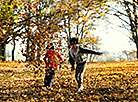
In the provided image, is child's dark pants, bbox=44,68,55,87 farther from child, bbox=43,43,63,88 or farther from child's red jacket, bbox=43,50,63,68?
child's red jacket, bbox=43,50,63,68

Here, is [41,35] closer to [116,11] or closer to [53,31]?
[53,31]

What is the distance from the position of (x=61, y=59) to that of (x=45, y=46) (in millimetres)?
942

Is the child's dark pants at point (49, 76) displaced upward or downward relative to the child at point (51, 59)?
downward

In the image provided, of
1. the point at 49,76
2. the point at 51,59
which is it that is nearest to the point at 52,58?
the point at 51,59

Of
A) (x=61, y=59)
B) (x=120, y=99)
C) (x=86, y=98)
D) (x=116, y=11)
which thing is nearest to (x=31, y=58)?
(x=61, y=59)

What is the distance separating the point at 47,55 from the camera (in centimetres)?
805

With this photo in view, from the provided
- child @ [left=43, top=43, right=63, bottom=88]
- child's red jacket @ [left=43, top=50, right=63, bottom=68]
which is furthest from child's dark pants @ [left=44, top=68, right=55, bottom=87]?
child's red jacket @ [left=43, top=50, right=63, bottom=68]

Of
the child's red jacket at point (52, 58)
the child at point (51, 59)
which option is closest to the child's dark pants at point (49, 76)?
the child at point (51, 59)

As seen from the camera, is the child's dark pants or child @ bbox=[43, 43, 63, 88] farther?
the child's dark pants

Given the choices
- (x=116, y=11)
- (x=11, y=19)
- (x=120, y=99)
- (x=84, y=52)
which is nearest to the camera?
(x=120, y=99)

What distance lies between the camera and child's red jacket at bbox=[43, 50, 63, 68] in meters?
8.02

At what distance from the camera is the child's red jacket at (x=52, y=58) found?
316 inches

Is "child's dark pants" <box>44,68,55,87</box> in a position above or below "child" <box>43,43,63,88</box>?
→ below

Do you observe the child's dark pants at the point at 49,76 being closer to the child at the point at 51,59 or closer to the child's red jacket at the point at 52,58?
the child at the point at 51,59
